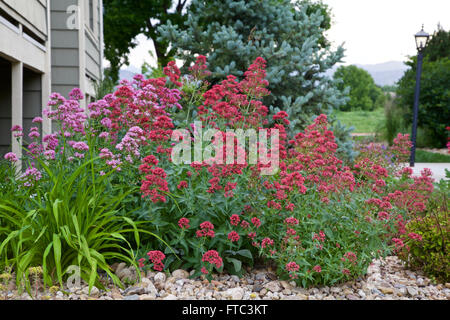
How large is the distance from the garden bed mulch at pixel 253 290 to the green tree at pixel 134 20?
1733 centimetres

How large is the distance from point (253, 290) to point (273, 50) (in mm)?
4370

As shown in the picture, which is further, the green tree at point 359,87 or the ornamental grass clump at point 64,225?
the green tree at point 359,87

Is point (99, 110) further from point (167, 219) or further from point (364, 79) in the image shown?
point (364, 79)

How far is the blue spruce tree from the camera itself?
21.4ft

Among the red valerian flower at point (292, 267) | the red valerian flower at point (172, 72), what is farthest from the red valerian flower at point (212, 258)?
the red valerian flower at point (172, 72)

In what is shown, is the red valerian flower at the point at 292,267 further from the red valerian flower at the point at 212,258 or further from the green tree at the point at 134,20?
the green tree at the point at 134,20

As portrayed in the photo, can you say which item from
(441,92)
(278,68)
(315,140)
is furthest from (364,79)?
(315,140)

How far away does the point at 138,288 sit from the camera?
2938 mm

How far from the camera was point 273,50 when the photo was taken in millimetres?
6566

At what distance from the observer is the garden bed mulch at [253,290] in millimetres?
2881

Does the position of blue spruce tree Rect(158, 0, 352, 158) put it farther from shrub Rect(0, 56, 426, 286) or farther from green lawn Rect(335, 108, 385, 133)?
green lawn Rect(335, 108, 385, 133)

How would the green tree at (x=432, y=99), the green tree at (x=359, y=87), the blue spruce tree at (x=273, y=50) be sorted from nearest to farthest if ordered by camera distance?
the blue spruce tree at (x=273, y=50) → the green tree at (x=432, y=99) → the green tree at (x=359, y=87)

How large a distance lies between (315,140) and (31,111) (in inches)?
186

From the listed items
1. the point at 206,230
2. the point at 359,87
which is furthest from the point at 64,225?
the point at 359,87
